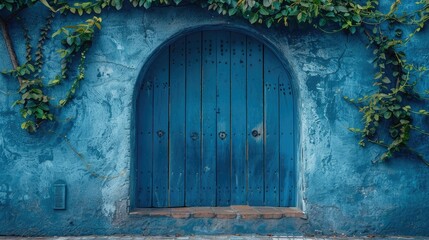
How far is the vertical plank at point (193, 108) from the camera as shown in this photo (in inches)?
245

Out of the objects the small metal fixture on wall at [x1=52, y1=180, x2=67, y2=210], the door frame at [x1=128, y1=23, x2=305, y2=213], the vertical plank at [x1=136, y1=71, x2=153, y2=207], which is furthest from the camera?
the vertical plank at [x1=136, y1=71, x2=153, y2=207]

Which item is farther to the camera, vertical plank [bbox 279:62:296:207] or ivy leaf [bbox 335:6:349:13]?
vertical plank [bbox 279:62:296:207]

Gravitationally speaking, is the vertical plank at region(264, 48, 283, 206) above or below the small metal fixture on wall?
above

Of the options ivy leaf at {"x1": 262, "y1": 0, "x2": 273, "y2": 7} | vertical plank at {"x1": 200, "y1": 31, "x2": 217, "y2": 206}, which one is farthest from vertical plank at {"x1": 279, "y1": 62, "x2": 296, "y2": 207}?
ivy leaf at {"x1": 262, "y1": 0, "x2": 273, "y2": 7}

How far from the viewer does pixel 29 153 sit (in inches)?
230

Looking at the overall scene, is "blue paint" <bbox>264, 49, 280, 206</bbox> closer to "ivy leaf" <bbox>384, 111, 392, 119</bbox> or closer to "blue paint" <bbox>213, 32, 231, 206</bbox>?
"blue paint" <bbox>213, 32, 231, 206</bbox>

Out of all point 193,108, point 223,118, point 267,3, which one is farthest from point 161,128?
point 267,3

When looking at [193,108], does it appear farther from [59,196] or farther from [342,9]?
[342,9]

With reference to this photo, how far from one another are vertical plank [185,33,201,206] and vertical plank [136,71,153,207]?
1.33 ft

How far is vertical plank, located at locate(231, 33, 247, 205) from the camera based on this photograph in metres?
6.25

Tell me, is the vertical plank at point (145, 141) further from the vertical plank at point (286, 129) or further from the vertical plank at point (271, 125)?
the vertical plank at point (286, 129)

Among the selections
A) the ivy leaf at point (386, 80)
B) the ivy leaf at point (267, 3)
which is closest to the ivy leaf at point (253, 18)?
the ivy leaf at point (267, 3)

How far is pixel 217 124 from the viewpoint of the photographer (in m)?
6.24

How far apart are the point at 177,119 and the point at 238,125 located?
660 millimetres
